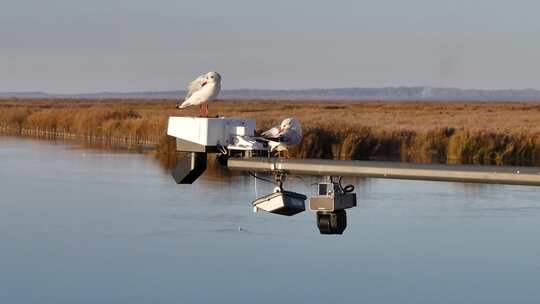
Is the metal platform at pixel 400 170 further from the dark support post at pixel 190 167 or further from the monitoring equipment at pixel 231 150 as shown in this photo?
the dark support post at pixel 190 167

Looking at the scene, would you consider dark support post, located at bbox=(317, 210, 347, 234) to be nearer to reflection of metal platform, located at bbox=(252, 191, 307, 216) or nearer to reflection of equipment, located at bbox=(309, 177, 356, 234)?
reflection of equipment, located at bbox=(309, 177, 356, 234)

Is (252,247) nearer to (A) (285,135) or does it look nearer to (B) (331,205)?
(A) (285,135)

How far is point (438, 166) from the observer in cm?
888

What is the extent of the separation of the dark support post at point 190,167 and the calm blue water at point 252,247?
346 centimetres

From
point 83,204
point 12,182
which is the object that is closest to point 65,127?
point 12,182

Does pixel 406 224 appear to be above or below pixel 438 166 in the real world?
below

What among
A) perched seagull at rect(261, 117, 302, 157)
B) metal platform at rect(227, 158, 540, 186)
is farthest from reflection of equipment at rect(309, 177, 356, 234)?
perched seagull at rect(261, 117, 302, 157)

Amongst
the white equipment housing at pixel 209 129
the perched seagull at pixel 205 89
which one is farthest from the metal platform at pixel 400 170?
the perched seagull at pixel 205 89

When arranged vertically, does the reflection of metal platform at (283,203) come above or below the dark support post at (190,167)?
below

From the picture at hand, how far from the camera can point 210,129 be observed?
988 cm

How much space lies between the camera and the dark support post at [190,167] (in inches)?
397

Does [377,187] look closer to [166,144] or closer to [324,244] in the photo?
[324,244]

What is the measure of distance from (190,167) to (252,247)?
6596 millimetres

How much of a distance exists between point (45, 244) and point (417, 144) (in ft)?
60.9
